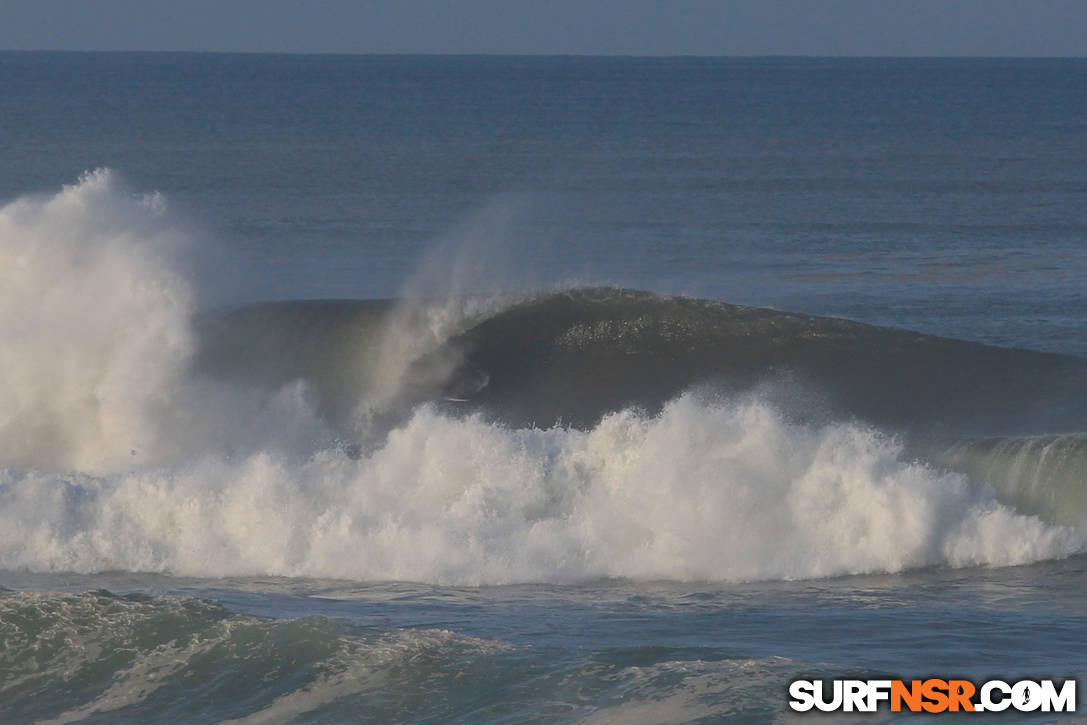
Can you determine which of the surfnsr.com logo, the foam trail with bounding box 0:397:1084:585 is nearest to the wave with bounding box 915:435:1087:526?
the foam trail with bounding box 0:397:1084:585

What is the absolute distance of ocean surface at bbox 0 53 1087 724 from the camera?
36.9ft

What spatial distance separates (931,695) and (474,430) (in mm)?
6820

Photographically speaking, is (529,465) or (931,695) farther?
(529,465)

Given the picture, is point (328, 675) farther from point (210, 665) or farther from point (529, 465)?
point (529, 465)

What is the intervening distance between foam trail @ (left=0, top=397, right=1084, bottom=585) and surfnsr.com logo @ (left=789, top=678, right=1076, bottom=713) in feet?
12.0

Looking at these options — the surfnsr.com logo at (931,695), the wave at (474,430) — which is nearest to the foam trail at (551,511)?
the wave at (474,430)

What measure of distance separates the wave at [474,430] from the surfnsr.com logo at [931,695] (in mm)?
3690

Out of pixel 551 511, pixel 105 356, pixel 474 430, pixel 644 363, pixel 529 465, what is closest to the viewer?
pixel 551 511

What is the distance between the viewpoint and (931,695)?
1018 centimetres

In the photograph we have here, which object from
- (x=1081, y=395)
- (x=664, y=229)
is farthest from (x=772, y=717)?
(x=664, y=229)

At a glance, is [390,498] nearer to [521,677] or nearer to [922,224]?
[521,677]

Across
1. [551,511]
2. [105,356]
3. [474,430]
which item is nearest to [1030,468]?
[551,511]

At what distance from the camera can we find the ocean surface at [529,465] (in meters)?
11.2

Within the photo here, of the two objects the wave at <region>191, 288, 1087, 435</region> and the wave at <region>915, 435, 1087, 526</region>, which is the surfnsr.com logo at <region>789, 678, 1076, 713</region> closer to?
the wave at <region>915, 435, 1087, 526</region>
